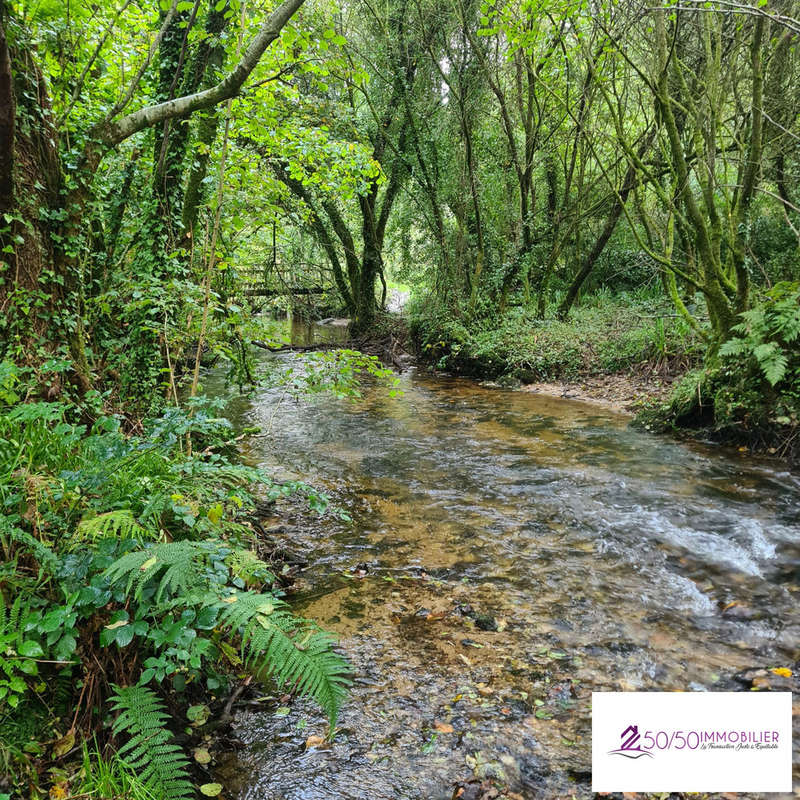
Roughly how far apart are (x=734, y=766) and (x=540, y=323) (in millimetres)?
12856

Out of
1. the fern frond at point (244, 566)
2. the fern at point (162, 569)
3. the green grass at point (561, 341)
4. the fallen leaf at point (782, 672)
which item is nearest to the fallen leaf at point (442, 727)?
the fern frond at point (244, 566)

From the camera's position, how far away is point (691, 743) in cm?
236

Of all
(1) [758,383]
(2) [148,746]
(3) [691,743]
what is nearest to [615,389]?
(1) [758,383]

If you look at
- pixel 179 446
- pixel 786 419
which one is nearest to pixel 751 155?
pixel 786 419

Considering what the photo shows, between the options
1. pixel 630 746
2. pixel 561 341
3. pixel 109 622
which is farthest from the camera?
pixel 561 341

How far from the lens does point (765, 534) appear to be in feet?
15.3

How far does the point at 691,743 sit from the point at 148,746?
2.38 meters

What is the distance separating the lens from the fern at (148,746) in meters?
1.90

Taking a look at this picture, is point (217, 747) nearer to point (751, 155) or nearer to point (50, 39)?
point (50, 39)

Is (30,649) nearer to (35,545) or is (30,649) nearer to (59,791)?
(35,545)

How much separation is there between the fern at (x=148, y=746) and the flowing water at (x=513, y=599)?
41 cm

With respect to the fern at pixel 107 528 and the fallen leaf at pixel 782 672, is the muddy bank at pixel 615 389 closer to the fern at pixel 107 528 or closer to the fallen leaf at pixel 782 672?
the fallen leaf at pixel 782 672

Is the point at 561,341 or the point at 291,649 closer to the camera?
the point at 291,649

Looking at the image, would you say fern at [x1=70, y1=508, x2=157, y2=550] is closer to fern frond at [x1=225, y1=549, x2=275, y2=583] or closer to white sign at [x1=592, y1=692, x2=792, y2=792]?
fern frond at [x1=225, y1=549, x2=275, y2=583]
